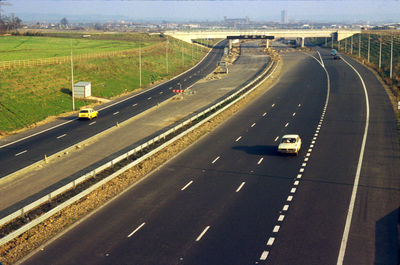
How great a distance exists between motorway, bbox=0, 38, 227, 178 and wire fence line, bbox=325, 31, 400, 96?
37.5m

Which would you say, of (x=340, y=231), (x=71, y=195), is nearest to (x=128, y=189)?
(x=71, y=195)

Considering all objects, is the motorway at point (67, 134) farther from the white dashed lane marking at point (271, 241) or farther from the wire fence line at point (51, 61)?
the wire fence line at point (51, 61)

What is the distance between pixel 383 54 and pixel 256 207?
116 meters

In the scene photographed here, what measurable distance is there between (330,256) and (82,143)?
1164 inches

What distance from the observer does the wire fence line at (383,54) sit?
91.1 meters

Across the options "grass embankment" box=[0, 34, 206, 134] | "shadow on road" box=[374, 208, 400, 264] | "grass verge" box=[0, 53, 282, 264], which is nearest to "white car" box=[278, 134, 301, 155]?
"grass verge" box=[0, 53, 282, 264]

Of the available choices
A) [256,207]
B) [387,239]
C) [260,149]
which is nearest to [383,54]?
[260,149]

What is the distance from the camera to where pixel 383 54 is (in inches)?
5241

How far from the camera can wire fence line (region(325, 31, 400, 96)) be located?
91.1 m

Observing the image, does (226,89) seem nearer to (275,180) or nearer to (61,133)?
(61,133)

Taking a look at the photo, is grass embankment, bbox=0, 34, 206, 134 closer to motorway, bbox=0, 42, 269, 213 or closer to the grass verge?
motorway, bbox=0, 42, 269, 213

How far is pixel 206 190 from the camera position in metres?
32.9

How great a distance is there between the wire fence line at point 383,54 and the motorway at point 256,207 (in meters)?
35.1

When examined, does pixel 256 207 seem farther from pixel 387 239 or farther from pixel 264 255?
pixel 387 239
